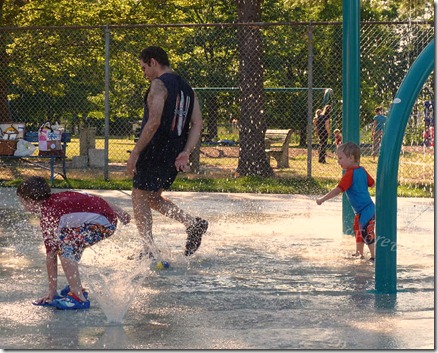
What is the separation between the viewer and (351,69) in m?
8.12

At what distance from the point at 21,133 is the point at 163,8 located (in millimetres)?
9679

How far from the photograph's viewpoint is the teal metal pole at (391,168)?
5.74 meters

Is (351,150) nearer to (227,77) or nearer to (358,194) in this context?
(358,194)

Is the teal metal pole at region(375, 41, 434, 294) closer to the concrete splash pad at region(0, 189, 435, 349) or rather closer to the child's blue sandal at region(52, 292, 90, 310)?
the concrete splash pad at region(0, 189, 435, 349)

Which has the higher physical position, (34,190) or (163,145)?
(163,145)

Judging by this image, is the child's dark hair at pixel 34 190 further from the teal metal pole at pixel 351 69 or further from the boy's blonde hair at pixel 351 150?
the teal metal pole at pixel 351 69

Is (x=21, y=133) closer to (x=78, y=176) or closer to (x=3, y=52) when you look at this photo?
(x=78, y=176)

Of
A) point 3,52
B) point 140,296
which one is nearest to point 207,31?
point 3,52

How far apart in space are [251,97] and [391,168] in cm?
1064

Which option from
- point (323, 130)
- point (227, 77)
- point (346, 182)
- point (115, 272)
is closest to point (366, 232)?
point (346, 182)

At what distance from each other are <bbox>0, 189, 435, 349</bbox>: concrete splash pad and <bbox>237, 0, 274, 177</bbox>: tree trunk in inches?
267

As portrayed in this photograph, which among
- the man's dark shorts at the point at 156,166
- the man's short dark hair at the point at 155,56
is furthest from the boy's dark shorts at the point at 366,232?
the man's short dark hair at the point at 155,56

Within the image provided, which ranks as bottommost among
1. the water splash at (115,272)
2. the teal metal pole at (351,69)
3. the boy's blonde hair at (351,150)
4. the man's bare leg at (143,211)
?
the water splash at (115,272)

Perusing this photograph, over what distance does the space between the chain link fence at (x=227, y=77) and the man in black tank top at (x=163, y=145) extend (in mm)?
7205
